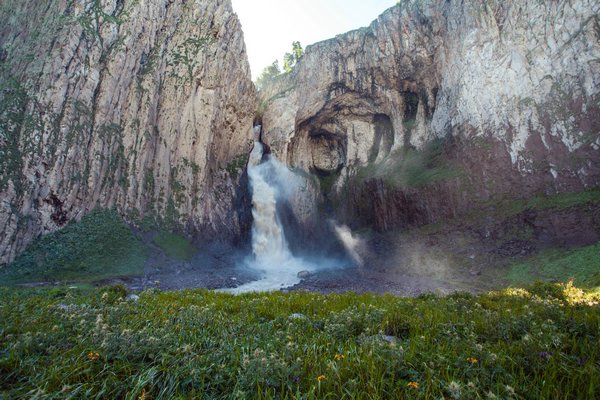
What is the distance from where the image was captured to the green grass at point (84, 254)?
2097 centimetres

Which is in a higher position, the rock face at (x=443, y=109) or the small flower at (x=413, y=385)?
the rock face at (x=443, y=109)

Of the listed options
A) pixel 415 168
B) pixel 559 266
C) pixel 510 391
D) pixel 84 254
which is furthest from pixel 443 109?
pixel 510 391

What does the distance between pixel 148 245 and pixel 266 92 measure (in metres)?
35.0

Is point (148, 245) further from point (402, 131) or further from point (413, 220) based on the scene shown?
point (402, 131)

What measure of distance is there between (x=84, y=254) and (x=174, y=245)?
9.11m

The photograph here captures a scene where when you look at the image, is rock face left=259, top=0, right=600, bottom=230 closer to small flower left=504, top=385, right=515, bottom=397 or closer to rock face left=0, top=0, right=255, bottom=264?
rock face left=0, top=0, right=255, bottom=264

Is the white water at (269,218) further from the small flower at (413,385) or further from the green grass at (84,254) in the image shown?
the small flower at (413,385)

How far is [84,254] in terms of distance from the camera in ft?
80.4

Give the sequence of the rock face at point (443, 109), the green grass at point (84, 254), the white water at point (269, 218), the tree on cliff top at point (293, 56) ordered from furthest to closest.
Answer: the tree on cliff top at point (293, 56) → the white water at point (269, 218) → the rock face at point (443, 109) → the green grass at point (84, 254)

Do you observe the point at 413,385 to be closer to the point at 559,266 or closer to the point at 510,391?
the point at 510,391

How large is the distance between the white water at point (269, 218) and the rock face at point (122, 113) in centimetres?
398

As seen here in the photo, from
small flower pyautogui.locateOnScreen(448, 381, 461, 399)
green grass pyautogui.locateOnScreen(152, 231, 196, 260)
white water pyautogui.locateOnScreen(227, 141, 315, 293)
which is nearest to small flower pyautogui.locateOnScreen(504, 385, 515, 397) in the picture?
small flower pyautogui.locateOnScreen(448, 381, 461, 399)

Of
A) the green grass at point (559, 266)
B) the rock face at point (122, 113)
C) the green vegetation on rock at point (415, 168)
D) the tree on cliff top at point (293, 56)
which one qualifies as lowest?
the green grass at point (559, 266)

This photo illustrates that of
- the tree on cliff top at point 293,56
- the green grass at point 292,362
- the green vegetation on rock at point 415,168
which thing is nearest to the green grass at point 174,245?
the green vegetation on rock at point 415,168
